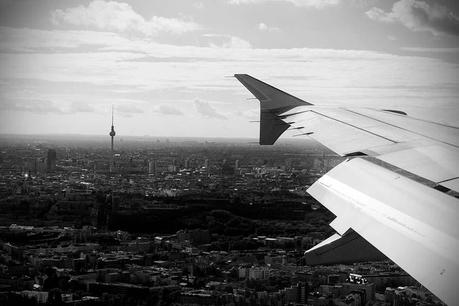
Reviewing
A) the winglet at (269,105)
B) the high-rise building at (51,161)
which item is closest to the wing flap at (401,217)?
the winglet at (269,105)

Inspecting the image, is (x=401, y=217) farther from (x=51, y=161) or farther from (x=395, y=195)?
(x=51, y=161)

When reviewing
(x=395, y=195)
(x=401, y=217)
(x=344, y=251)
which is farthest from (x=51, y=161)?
(x=401, y=217)

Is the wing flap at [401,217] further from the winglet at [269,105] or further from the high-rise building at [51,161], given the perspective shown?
the high-rise building at [51,161]

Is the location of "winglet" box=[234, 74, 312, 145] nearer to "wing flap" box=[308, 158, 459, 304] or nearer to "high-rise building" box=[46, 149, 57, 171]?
"wing flap" box=[308, 158, 459, 304]

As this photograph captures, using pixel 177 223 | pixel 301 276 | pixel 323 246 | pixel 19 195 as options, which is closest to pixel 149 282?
pixel 301 276

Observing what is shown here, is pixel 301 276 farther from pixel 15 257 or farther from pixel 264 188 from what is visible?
pixel 264 188
